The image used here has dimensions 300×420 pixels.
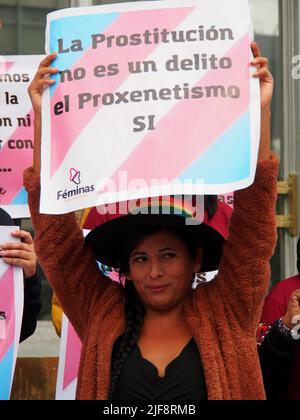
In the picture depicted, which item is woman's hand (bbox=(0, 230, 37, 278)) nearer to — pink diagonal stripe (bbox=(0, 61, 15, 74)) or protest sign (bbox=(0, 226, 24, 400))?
protest sign (bbox=(0, 226, 24, 400))

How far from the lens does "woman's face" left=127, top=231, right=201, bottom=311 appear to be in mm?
2383

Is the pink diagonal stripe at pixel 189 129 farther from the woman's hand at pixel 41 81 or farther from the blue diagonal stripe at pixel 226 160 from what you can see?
the woman's hand at pixel 41 81

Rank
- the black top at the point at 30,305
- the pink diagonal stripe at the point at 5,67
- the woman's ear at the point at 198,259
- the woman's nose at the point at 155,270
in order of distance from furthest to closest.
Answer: the pink diagonal stripe at the point at 5,67
the black top at the point at 30,305
the woman's ear at the point at 198,259
the woman's nose at the point at 155,270

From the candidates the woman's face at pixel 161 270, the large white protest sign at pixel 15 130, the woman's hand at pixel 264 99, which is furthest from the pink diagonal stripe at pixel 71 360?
the woman's hand at pixel 264 99

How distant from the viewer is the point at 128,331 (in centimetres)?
239

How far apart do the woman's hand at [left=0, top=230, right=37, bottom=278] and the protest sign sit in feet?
0.07

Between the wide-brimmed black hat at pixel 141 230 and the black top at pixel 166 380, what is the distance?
1.09ft

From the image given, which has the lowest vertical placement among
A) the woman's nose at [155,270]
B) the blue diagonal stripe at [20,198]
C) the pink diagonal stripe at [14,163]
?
the woman's nose at [155,270]

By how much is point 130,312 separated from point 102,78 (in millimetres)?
693

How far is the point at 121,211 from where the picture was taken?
281cm

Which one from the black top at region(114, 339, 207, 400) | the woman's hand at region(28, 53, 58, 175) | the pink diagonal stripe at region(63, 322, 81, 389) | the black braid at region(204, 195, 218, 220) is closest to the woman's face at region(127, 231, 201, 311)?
the black top at region(114, 339, 207, 400)

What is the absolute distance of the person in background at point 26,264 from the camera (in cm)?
286

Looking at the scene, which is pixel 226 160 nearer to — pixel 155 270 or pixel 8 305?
pixel 155 270
